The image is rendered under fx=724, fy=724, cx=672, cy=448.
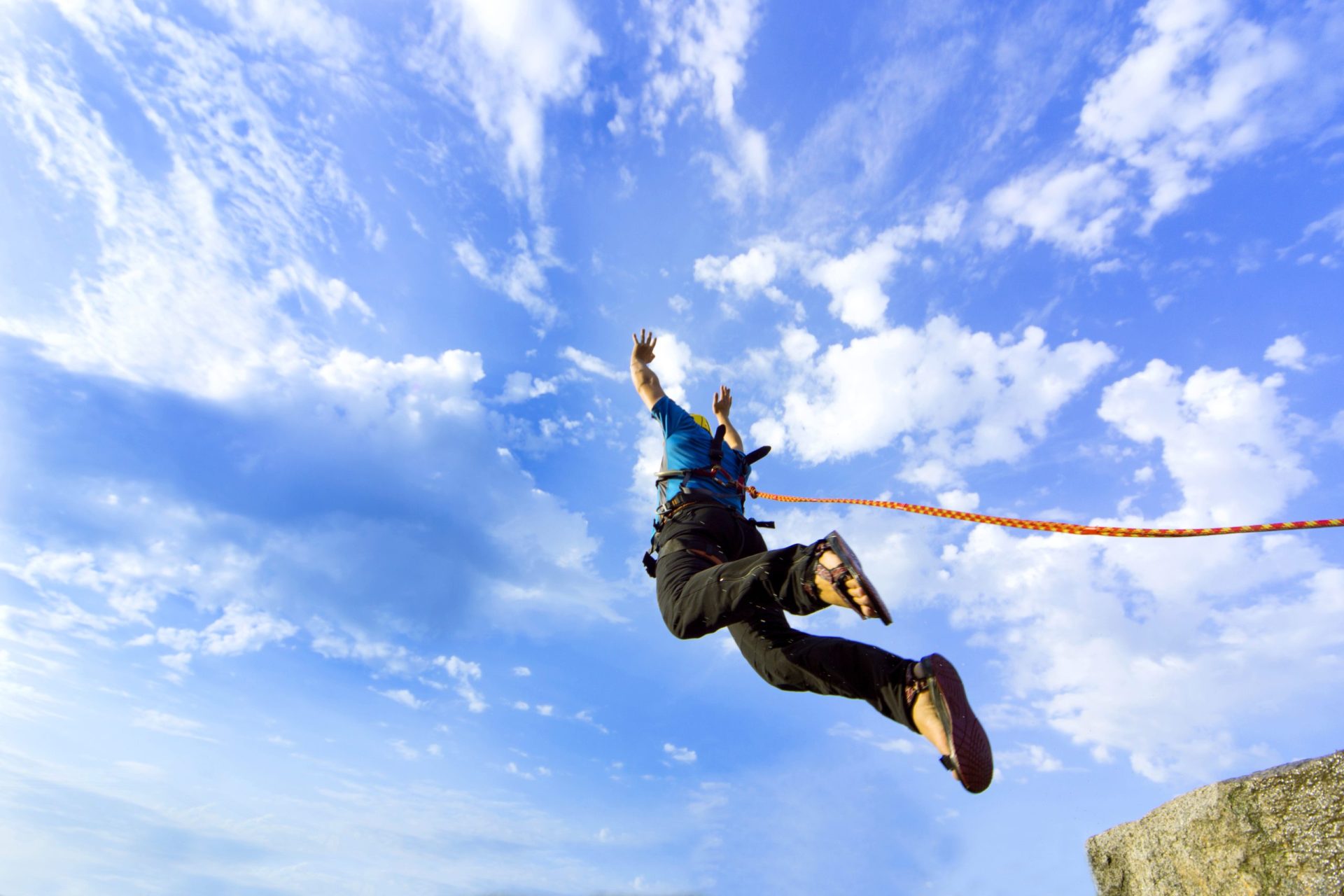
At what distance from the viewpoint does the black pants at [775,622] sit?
4.39m

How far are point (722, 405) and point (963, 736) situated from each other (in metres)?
5.79

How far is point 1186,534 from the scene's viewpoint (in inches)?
169

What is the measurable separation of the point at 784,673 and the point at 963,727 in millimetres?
1297

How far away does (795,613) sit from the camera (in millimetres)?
4531

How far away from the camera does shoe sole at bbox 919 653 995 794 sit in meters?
3.95

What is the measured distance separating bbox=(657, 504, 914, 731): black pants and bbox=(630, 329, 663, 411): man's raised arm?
90.3 inches

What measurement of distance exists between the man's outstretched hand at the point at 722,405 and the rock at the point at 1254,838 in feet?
19.8

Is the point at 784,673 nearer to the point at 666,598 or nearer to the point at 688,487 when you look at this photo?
the point at 666,598

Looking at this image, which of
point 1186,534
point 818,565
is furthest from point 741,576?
point 1186,534

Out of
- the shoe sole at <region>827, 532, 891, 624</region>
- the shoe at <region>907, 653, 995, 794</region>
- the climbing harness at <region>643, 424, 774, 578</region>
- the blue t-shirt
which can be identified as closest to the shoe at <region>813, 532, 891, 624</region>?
the shoe sole at <region>827, 532, 891, 624</region>

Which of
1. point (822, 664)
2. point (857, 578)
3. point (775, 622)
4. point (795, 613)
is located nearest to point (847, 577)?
point (857, 578)

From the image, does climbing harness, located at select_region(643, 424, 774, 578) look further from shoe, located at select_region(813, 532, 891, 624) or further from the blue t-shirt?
shoe, located at select_region(813, 532, 891, 624)

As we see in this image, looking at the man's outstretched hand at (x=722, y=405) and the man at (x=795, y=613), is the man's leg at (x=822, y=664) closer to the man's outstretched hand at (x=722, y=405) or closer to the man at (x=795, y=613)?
the man at (x=795, y=613)

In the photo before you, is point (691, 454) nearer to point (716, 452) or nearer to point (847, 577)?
point (716, 452)
